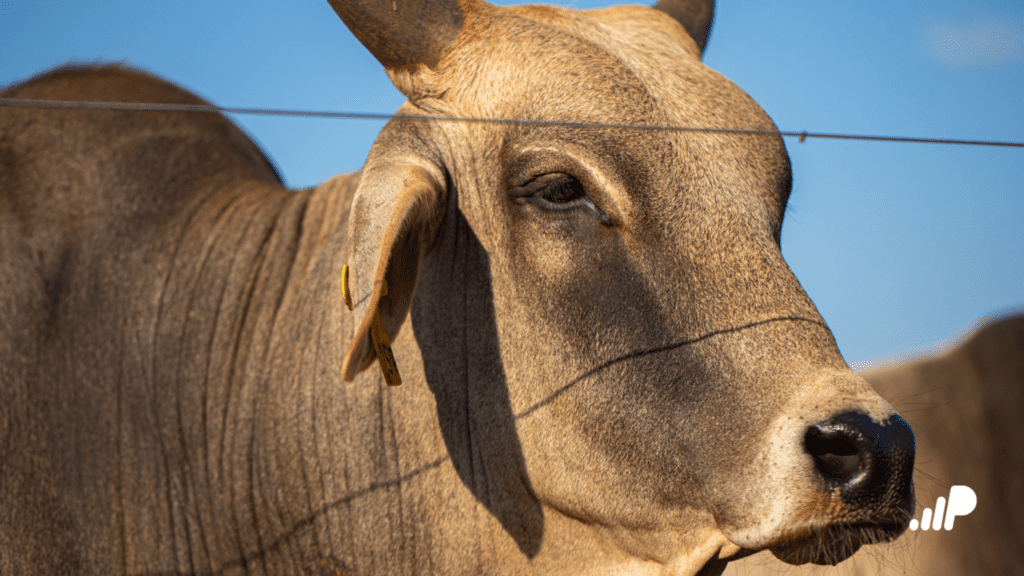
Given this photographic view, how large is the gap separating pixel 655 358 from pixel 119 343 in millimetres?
2175

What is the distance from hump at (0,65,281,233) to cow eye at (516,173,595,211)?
185cm

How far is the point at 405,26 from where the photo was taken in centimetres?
295

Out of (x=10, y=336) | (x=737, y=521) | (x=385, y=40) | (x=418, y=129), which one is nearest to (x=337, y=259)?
(x=418, y=129)

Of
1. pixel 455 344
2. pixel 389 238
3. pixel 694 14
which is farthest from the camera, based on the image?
pixel 694 14

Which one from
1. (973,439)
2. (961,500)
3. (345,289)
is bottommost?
(961,500)

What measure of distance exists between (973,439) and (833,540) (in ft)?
15.5

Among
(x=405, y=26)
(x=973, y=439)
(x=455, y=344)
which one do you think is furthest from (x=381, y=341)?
(x=973, y=439)

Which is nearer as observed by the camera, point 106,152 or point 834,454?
point 834,454

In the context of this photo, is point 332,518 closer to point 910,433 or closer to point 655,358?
point 655,358

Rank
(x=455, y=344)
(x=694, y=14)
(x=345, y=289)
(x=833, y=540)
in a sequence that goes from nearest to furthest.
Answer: (x=833, y=540)
(x=345, y=289)
(x=455, y=344)
(x=694, y=14)

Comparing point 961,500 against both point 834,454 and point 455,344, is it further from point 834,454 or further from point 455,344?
point 455,344

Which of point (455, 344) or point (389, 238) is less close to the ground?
point (389, 238)


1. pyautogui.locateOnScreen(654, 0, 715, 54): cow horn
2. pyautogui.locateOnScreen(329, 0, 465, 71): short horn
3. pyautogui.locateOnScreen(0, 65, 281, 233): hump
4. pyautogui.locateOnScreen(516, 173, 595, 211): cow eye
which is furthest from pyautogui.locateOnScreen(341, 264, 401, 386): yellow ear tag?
pyautogui.locateOnScreen(654, 0, 715, 54): cow horn

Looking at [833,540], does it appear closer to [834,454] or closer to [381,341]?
[834,454]
